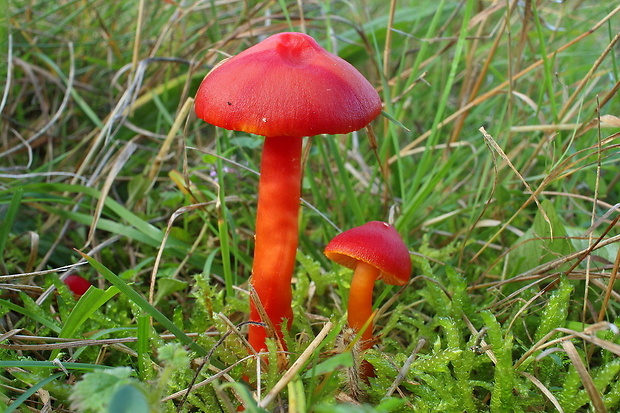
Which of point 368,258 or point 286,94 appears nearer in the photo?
point 286,94

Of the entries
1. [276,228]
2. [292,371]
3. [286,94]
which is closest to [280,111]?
[286,94]

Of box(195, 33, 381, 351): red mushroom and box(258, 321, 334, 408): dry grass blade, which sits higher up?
box(195, 33, 381, 351): red mushroom

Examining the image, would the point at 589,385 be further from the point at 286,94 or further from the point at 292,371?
the point at 286,94

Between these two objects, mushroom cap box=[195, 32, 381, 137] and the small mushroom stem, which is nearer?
mushroom cap box=[195, 32, 381, 137]

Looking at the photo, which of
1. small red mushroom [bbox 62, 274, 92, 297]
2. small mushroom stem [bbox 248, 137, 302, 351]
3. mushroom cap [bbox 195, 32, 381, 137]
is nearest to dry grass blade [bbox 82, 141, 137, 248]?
small red mushroom [bbox 62, 274, 92, 297]

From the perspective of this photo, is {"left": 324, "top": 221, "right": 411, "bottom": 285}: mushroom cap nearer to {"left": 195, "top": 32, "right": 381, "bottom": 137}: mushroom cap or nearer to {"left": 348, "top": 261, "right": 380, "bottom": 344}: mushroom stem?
{"left": 348, "top": 261, "right": 380, "bottom": 344}: mushroom stem

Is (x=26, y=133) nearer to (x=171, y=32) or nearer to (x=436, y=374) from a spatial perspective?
(x=171, y=32)

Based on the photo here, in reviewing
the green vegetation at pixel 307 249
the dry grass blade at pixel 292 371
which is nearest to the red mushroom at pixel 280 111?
the green vegetation at pixel 307 249
